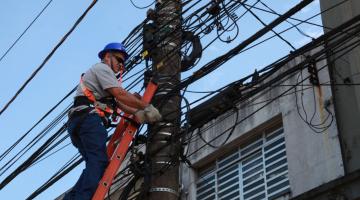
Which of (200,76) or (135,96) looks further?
(200,76)

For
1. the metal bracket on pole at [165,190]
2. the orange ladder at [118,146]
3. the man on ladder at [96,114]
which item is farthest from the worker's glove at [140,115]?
the metal bracket on pole at [165,190]

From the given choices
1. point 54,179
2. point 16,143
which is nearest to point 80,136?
point 54,179

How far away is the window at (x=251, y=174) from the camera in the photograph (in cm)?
942

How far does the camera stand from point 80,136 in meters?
5.50

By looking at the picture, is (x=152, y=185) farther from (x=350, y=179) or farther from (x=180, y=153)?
(x=350, y=179)

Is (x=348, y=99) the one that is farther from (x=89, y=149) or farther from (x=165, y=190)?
(x=89, y=149)

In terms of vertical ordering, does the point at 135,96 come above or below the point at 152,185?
above

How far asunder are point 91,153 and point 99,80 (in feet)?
2.50

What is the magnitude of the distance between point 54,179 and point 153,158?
223 centimetres

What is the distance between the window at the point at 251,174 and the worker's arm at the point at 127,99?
13.1ft

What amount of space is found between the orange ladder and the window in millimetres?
3632

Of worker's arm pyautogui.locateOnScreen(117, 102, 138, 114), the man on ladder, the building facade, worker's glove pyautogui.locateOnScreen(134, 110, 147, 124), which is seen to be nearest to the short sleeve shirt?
the man on ladder

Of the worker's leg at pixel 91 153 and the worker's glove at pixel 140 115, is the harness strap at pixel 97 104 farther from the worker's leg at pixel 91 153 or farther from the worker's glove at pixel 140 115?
the worker's glove at pixel 140 115

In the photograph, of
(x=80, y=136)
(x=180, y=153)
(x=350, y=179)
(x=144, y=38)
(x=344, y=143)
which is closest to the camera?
(x=80, y=136)
